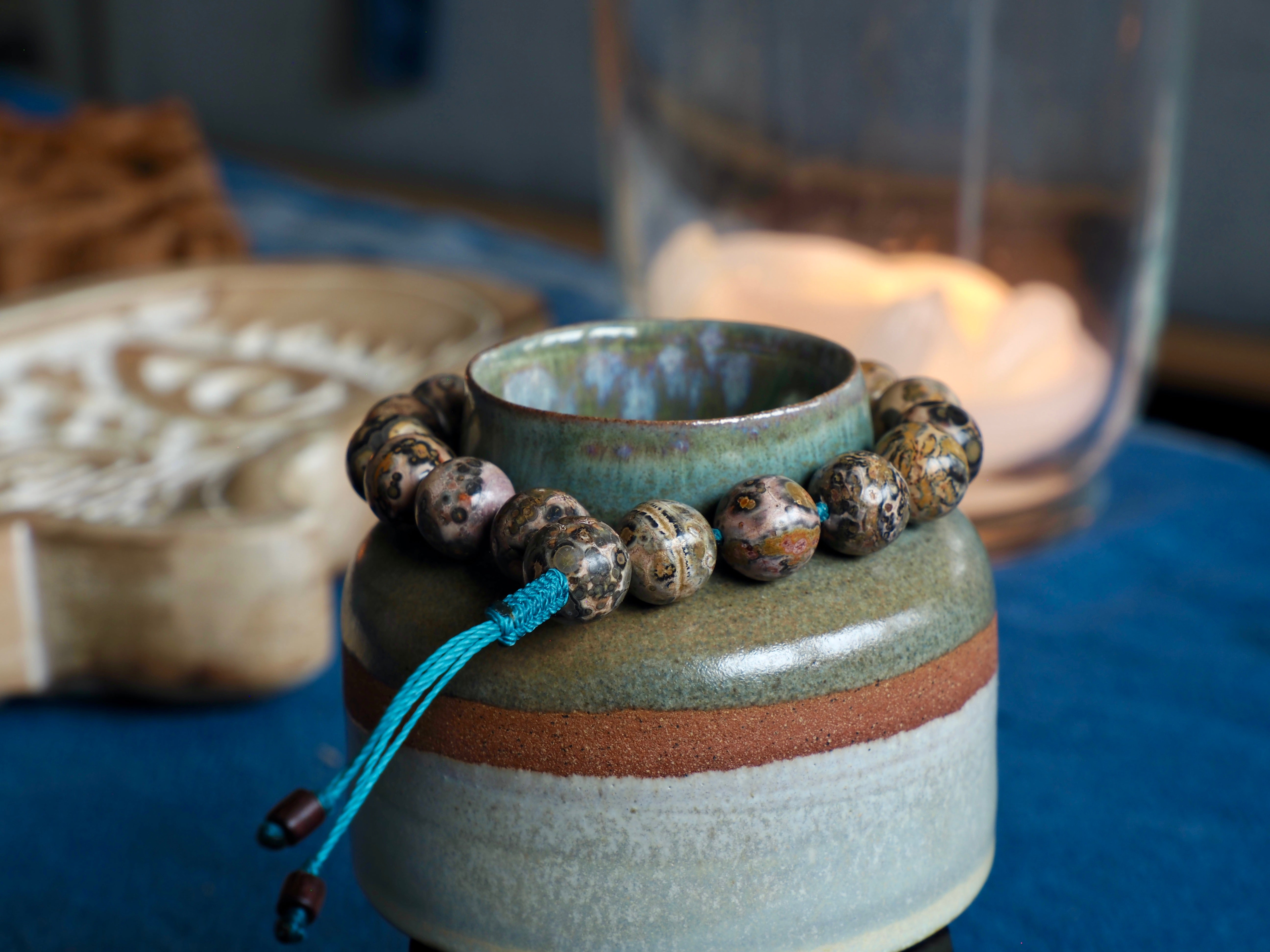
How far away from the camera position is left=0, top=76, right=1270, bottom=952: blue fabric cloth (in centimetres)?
52

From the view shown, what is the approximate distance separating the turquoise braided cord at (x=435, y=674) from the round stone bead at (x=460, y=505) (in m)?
0.03

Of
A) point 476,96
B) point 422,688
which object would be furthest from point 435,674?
point 476,96

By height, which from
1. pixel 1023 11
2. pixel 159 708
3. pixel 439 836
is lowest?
pixel 159 708

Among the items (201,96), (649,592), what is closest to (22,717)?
(649,592)

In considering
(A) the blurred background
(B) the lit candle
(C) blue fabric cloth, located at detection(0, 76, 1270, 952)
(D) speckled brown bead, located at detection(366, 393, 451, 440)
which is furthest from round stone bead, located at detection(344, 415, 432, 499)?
(A) the blurred background

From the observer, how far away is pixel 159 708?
69 centimetres

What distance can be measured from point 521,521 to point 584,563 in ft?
0.09

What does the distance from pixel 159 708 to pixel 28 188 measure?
81 centimetres

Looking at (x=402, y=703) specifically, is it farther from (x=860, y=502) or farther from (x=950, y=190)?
Result: (x=950, y=190)

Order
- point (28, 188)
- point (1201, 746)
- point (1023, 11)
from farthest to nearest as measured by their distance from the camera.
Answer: point (28, 188) → point (1023, 11) → point (1201, 746)

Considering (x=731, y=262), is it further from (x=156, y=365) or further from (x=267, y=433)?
(x=156, y=365)

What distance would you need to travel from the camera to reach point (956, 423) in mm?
368

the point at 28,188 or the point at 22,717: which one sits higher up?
the point at 28,188

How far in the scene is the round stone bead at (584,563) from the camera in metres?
0.29
